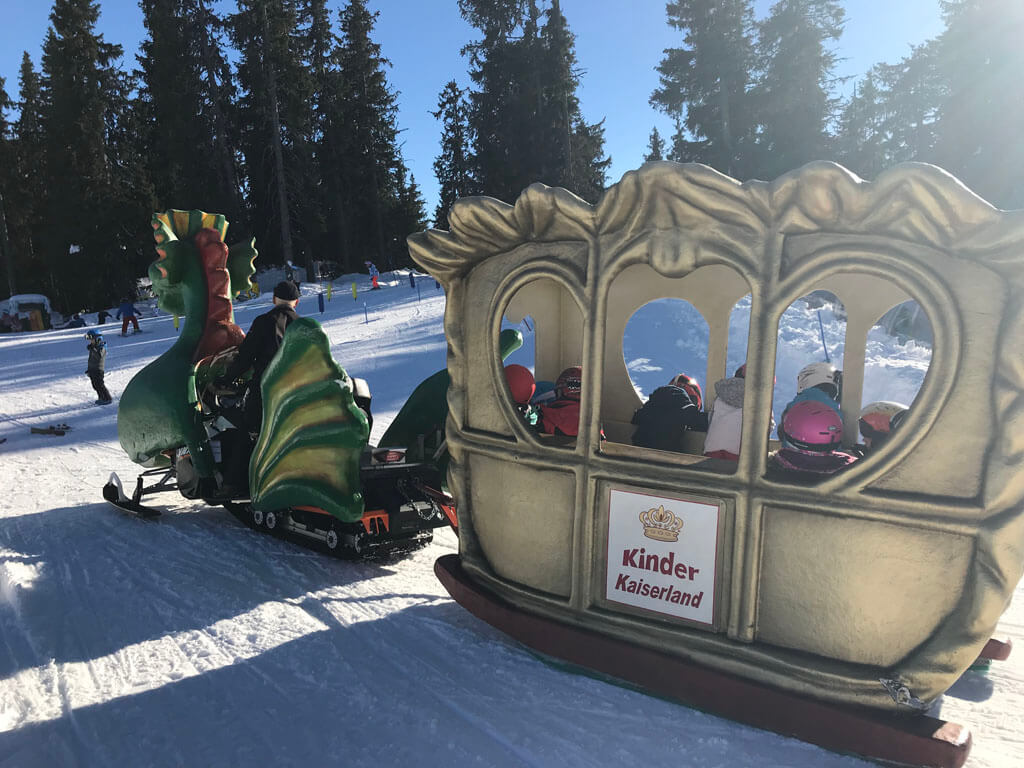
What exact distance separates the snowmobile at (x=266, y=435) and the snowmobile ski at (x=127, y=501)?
14mm

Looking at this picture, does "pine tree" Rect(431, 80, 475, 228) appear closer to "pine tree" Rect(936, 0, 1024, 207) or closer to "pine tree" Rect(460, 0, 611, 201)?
"pine tree" Rect(460, 0, 611, 201)

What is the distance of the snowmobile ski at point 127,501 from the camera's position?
605 centimetres

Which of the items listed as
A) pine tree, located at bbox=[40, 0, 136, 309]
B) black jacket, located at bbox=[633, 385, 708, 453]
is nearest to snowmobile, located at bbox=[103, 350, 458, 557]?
black jacket, located at bbox=[633, 385, 708, 453]

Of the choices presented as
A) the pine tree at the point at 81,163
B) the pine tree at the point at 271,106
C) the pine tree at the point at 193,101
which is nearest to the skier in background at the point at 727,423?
the pine tree at the point at 271,106

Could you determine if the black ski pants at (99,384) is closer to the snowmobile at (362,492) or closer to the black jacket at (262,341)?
the snowmobile at (362,492)

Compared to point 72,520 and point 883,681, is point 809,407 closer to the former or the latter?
point 883,681

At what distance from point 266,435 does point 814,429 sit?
3682mm

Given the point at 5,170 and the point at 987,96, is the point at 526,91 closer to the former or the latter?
the point at 987,96

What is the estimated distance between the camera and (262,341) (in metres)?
5.19

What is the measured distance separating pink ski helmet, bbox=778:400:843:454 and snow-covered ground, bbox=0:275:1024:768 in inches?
50.0

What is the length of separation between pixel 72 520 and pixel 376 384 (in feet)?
22.8

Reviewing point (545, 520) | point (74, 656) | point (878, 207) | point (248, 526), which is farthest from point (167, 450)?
point (878, 207)

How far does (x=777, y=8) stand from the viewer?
85.7ft

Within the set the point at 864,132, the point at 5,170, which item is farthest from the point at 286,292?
the point at 5,170
